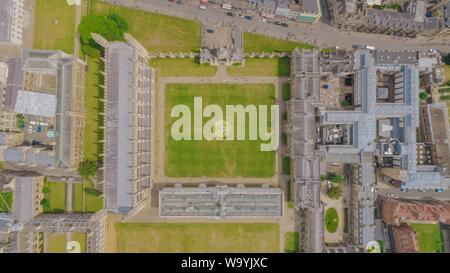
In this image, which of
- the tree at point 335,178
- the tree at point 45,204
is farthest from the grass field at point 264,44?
the tree at point 45,204

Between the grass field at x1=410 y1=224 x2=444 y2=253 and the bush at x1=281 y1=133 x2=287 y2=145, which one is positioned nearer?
the grass field at x1=410 y1=224 x2=444 y2=253

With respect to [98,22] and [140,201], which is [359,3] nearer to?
[98,22]

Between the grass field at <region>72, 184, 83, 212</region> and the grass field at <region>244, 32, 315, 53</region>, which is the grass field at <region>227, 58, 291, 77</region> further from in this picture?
the grass field at <region>72, 184, 83, 212</region>

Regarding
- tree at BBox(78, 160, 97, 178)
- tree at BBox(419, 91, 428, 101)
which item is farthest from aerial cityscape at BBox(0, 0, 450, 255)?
tree at BBox(78, 160, 97, 178)

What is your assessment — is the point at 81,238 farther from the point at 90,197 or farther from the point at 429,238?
the point at 429,238

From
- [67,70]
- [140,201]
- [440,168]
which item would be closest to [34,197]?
[140,201]

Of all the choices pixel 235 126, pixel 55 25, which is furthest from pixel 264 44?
pixel 55 25
